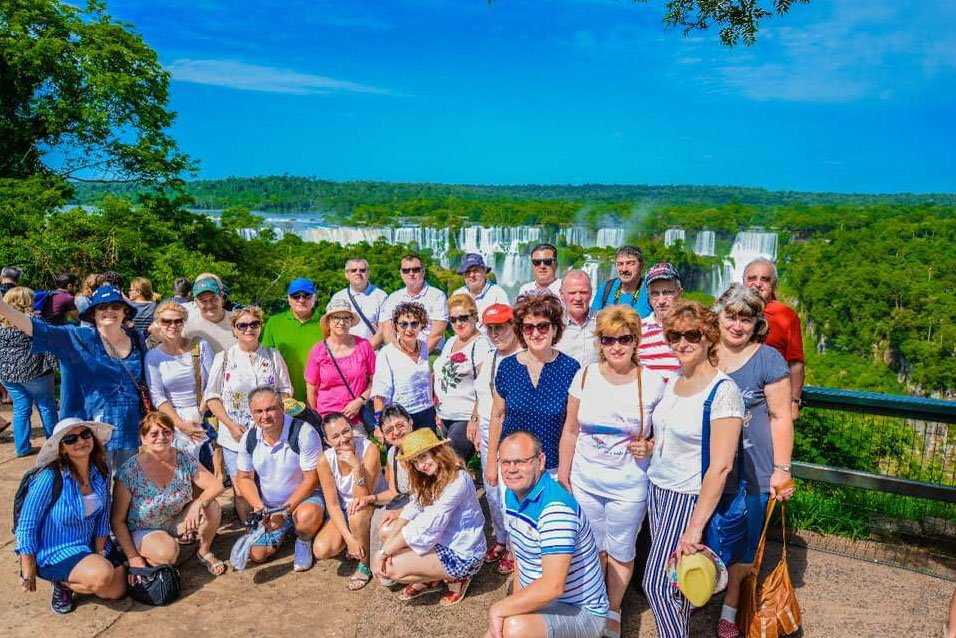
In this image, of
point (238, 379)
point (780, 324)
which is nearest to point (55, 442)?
point (238, 379)

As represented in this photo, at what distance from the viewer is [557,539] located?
Result: 314 centimetres

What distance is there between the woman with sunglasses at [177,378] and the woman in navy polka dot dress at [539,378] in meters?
2.59

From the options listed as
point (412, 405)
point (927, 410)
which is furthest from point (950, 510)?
point (412, 405)

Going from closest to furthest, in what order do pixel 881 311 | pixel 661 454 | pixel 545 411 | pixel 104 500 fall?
pixel 661 454, pixel 545 411, pixel 104 500, pixel 881 311

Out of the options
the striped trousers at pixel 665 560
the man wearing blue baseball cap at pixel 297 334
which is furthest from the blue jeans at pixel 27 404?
the striped trousers at pixel 665 560

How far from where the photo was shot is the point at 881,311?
6297 centimetres

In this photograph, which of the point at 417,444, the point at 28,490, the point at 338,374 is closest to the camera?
the point at 417,444

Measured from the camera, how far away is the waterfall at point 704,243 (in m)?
101

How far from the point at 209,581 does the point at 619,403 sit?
9.95 feet

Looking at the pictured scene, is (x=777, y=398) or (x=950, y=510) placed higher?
(x=777, y=398)

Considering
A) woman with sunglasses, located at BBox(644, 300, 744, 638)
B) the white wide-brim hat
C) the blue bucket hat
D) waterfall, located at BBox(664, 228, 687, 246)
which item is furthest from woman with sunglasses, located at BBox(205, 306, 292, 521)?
waterfall, located at BBox(664, 228, 687, 246)

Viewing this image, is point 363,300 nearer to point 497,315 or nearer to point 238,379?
point 238,379

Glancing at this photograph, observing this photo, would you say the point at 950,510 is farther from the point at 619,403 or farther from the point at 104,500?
the point at 104,500

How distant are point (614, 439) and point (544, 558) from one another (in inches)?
30.4
